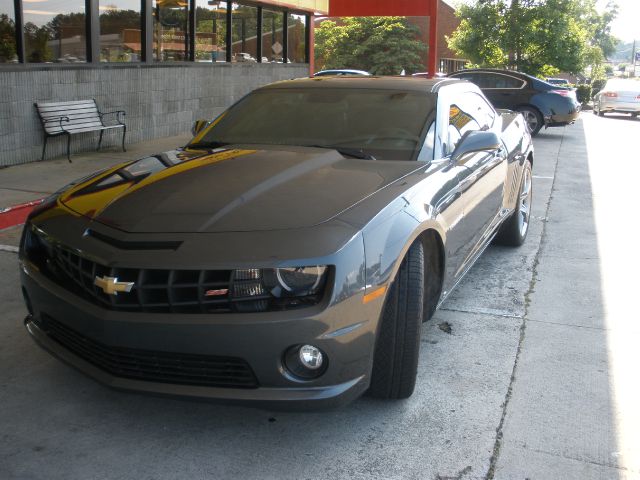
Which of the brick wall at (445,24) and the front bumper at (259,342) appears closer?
the front bumper at (259,342)

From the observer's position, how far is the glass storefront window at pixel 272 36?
56.7 ft

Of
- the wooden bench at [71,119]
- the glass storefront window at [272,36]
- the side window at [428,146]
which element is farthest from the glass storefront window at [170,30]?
the side window at [428,146]

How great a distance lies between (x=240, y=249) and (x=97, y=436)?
108cm

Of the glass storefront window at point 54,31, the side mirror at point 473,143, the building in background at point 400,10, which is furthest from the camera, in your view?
the building in background at point 400,10

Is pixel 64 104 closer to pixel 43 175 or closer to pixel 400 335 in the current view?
pixel 43 175

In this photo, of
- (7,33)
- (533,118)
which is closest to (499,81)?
(533,118)

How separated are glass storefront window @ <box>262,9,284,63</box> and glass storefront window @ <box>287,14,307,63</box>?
512mm

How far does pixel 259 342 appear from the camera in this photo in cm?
297

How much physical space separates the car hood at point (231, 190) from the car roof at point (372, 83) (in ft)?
2.80

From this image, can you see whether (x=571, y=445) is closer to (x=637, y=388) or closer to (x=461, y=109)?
(x=637, y=388)

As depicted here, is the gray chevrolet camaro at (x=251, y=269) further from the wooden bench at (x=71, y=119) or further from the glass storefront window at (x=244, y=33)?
the glass storefront window at (x=244, y=33)

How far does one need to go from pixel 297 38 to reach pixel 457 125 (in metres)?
15.0

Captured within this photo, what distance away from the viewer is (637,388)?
394 cm

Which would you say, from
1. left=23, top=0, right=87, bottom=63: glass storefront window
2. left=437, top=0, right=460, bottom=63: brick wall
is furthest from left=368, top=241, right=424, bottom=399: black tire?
left=437, top=0, right=460, bottom=63: brick wall
